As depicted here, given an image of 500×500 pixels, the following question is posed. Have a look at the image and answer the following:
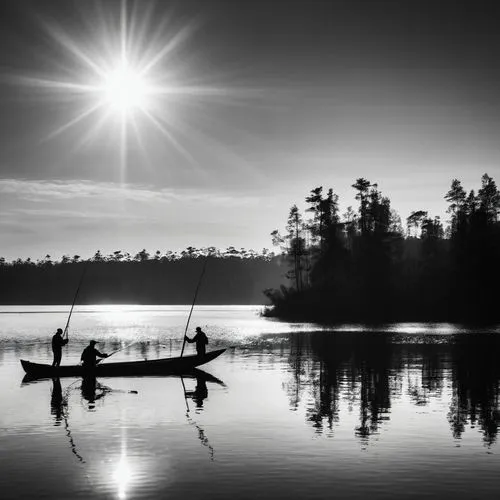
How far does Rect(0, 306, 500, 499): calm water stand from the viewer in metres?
15.6

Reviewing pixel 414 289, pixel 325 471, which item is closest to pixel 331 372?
pixel 325 471

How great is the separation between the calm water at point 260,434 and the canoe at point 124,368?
0.65 meters

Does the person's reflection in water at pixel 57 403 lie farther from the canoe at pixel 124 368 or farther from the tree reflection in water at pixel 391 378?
the tree reflection in water at pixel 391 378

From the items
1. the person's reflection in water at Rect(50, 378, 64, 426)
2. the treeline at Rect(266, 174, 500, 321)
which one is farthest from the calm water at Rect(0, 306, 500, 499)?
the treeline at Rect(266, 174, 500, 321)

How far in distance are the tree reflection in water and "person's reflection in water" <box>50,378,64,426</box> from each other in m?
8.76

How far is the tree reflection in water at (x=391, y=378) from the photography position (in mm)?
24516

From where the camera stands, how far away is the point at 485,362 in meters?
45.1

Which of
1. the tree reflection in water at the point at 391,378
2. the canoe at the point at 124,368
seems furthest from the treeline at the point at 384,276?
the canoe at the point at 124,368

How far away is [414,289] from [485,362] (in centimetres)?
6610

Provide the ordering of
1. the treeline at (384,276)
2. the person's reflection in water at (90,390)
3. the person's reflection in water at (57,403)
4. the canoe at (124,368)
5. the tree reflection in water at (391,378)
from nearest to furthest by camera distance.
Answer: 1. the tree reflection in water at (391,378)
2. the person's reflection in water at (57,403)
3. the person's reflection in water at (90,390)
4. the canoe at (124,368)
5. the treeline at (384,276)

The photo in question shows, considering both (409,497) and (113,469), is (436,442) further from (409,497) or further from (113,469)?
(113,469)

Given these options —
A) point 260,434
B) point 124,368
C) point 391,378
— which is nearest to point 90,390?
point 124,368

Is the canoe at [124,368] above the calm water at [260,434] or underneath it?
above

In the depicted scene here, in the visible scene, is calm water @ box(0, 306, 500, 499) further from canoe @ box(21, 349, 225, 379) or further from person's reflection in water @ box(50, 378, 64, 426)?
canoe @ box(21, 349, 225, 379)
